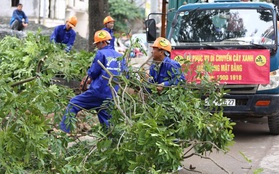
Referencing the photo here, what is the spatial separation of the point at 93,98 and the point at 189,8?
3826 millimetres

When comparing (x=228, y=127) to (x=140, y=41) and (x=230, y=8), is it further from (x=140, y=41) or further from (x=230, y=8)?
(x=230, y=8)

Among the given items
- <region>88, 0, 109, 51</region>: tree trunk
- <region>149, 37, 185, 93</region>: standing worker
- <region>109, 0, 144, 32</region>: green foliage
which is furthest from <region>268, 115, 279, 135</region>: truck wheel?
<region>109, 0, 144, 32</region>: green foliage

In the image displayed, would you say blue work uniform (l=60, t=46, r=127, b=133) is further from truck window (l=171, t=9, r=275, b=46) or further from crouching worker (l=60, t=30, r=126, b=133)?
truck window (l=171, t=9, r=275, b=46)

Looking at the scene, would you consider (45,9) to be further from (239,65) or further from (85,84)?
(85,84)

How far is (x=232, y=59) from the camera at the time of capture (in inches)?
389

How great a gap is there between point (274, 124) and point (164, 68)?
3.51m

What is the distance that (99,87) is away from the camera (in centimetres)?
756

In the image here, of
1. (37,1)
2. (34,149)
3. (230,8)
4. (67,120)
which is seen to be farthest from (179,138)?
(37,1)

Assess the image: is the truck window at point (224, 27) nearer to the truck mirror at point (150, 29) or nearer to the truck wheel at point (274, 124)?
the truck mirror at point (150, 29)

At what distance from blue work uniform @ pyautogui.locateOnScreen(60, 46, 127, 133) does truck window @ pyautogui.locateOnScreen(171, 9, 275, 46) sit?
3111mm

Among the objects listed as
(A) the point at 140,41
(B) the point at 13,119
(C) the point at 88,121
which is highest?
(A) the point at 140,41

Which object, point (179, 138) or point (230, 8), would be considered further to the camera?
point (230, 8)

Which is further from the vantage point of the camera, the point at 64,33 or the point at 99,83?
the point at 64,33

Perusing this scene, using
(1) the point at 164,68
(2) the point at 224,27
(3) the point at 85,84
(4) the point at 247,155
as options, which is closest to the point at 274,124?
(4) the point at 247,155
